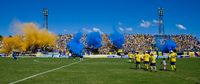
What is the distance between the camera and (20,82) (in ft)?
56.7

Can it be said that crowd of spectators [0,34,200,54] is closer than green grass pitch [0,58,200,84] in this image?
No

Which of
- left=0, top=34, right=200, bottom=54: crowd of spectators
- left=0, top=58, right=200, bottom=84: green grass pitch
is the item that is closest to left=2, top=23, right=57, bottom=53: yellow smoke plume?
left=0, top=34, right=200, bottom=54: crowd of spectators

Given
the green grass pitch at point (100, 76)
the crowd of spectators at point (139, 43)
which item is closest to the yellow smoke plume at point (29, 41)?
the crowd of spectators at point (139, 43)

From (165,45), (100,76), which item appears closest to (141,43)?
(165,45)

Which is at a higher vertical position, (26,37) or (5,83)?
(26,37)

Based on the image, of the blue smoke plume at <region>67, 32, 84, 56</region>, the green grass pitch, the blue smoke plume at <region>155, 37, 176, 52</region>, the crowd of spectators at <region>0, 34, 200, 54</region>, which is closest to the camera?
the green grass pitch

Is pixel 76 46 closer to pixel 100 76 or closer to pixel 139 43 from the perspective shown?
pixel 139 43

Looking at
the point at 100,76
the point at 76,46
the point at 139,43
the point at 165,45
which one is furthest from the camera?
the point at 139,43

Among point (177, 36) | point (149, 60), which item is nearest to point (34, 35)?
point (177, 36)

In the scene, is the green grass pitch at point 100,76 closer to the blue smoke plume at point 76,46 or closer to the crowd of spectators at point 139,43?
the blue smoke plume at point 76,46

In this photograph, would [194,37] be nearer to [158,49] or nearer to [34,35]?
[158,49]

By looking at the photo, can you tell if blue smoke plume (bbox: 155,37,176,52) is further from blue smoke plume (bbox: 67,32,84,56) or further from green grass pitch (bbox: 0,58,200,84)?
green grass pitch (bbox: 0,58,200,84)

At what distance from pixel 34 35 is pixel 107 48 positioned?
27.7 m

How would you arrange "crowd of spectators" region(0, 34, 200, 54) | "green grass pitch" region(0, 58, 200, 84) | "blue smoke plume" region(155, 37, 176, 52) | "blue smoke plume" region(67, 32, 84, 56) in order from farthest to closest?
"crowd of spectators" region(0, 34, 200, 54), "blue smoke plume" region(155, 37, 176, 52), "blue smoke plume" region(67, 32, 84, 56), "green grass pitch" region(0, 58, 200, 84)
